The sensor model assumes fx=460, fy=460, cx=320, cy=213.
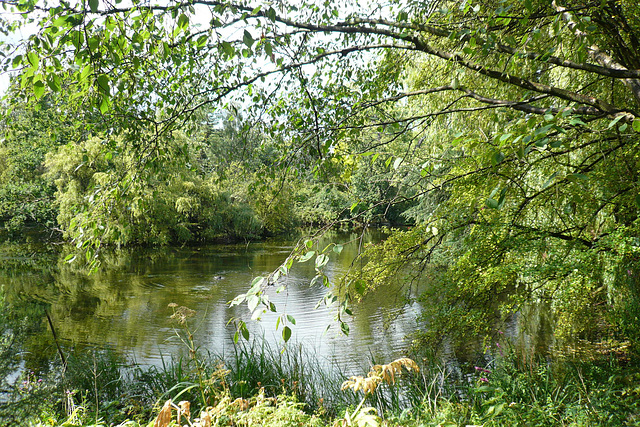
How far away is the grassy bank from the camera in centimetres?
246

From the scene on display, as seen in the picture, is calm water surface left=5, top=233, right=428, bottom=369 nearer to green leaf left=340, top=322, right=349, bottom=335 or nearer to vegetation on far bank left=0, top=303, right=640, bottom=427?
vegetation on far bank left=0, top=303, right=640, bottom=427

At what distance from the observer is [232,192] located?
20781mm

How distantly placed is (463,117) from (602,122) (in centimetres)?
153

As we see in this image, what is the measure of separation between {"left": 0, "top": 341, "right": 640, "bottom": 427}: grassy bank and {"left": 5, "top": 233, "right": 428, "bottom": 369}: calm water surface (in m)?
0.71

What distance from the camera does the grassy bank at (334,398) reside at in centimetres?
246

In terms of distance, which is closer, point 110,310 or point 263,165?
point 263,165

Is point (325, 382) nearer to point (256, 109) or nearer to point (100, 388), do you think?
point (100, 388)

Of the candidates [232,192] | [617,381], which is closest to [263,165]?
[617,381]

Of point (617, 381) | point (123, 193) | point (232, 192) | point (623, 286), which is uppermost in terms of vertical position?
point (232, 192)

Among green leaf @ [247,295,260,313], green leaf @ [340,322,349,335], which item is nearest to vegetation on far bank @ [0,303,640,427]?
green leaf @ [340,322,349,335]

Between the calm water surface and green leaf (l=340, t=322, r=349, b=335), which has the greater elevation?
green leaf (l=340, t=322, r=349, b=335)

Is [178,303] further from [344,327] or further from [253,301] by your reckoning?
[253,301]

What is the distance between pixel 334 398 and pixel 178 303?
20.4ft

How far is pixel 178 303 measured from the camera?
9.63 metres
